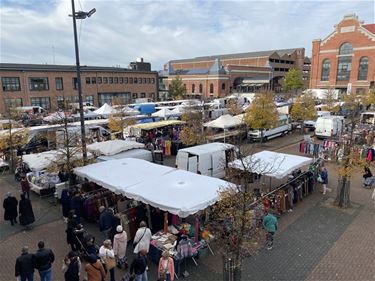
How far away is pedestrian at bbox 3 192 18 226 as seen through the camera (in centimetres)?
1051

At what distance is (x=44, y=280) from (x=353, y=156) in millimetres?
11282

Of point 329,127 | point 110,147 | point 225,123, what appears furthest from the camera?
point 329,127

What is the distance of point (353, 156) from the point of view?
11.5m

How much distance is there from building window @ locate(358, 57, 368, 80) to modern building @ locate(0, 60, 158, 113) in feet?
146

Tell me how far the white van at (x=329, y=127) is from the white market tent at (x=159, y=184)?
724 inches

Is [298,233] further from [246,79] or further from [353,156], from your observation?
[246,79]

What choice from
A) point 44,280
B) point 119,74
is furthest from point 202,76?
point 44,280

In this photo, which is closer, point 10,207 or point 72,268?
point 72,268

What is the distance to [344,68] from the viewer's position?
6619 centimetres

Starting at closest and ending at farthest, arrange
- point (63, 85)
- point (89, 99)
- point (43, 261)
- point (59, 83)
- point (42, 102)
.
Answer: point (43, 261) → point (42, 102) → point (59, 83) → point (63, 85) → point (89, 99)

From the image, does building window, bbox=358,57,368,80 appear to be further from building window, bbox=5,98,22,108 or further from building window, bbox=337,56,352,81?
building window, bbox=5,98,22,108

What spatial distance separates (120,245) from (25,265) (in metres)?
2.25

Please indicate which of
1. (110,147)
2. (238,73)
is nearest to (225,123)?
(110,147)

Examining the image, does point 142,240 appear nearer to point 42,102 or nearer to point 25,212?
point 25,212
